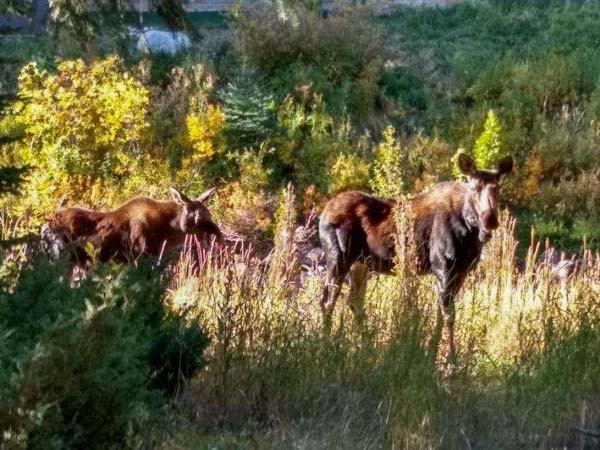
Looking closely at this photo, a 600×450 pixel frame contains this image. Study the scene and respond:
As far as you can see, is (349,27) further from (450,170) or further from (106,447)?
(106,447)

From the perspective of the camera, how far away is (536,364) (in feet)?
23.7

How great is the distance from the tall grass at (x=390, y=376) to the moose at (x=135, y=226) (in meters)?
2.12

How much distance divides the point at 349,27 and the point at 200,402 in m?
13.9

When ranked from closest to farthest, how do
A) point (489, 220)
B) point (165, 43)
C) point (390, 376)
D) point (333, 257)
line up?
point (390, 376) < point (489, 220) < point (333, 257) < point (165, 43)

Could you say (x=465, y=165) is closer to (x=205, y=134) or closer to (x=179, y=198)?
(x=179, y=198)

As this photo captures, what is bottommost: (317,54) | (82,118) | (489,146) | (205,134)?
(489,146)

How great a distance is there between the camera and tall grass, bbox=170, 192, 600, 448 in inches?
250

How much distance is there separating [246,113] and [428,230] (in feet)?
25.7

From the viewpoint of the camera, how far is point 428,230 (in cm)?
909

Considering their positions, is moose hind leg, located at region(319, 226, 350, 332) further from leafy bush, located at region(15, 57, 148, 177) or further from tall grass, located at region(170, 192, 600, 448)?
leafy bush, located at region(15, 57, 148, 177)

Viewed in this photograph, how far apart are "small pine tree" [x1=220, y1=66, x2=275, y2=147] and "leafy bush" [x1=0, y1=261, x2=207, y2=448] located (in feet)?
34.2

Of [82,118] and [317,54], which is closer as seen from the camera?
[82,118]

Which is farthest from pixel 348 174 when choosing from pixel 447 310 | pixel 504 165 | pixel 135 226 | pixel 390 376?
pixel 390 376

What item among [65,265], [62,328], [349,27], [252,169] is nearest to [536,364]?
[65,265]
